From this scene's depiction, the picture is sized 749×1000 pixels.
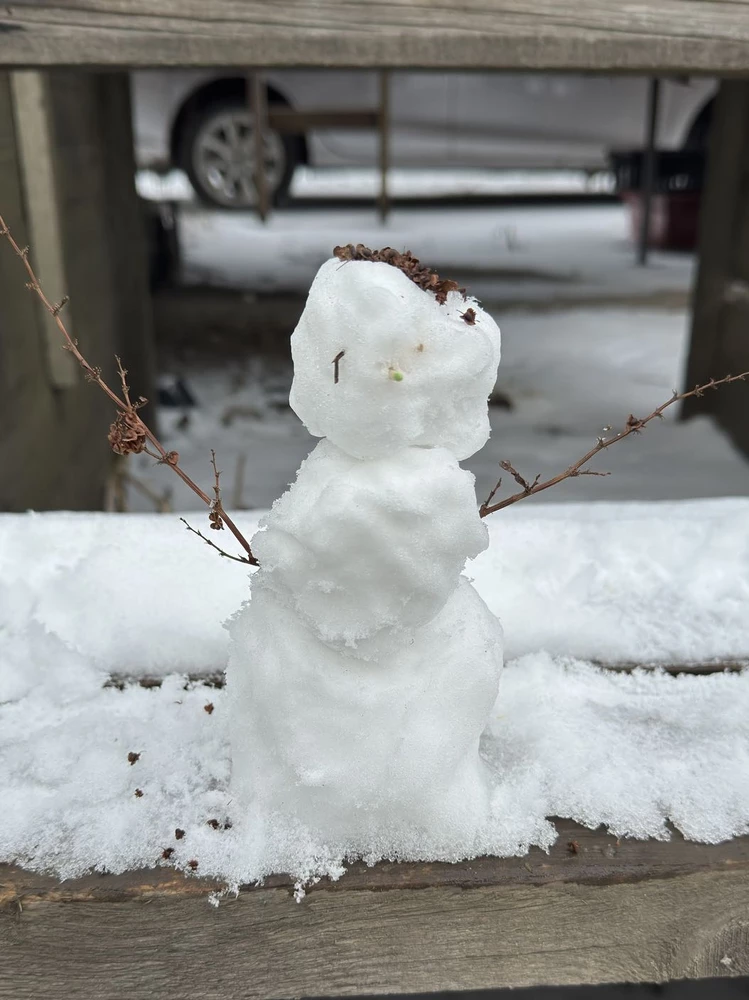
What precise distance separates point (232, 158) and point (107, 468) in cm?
486

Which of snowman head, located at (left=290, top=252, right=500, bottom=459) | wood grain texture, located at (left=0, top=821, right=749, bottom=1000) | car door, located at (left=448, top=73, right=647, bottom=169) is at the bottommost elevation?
wood grain texture, located at (left=0, top=821, right=749, bottom=1000)

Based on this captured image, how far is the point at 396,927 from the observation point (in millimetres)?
1096

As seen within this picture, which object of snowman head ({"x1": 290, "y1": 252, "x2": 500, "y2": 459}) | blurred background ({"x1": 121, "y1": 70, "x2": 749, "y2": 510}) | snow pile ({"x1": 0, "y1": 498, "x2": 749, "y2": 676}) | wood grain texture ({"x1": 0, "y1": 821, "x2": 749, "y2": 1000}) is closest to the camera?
snowman head ({"x1": 290, "y1": 252, "x2": 500, "y2": 459})

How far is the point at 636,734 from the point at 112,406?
3160 millimetres

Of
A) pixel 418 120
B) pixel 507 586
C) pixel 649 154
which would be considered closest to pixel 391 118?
pixel 418 120

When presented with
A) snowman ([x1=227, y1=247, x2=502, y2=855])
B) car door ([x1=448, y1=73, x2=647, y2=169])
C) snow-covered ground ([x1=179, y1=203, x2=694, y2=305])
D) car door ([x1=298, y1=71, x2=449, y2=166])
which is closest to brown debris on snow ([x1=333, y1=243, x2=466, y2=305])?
snowman ([x1=227, y1=247, x2=502, y2=855])

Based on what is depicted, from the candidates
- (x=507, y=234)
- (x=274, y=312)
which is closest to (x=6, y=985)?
(x=274, y=312)

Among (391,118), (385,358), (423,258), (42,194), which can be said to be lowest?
(423,258)

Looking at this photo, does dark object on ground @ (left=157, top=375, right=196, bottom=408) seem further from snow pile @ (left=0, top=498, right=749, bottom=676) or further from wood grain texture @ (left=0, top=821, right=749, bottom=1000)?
wood grain texture @ (left=0, top=821, right=749, bottom=1000)

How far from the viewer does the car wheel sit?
24.3 feet

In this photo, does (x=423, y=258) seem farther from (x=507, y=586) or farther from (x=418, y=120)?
(x=507, y=586)

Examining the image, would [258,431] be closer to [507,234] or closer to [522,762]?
[522,762]

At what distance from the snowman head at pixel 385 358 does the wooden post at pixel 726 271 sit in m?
3.31

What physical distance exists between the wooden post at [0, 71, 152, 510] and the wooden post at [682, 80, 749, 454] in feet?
9.04
